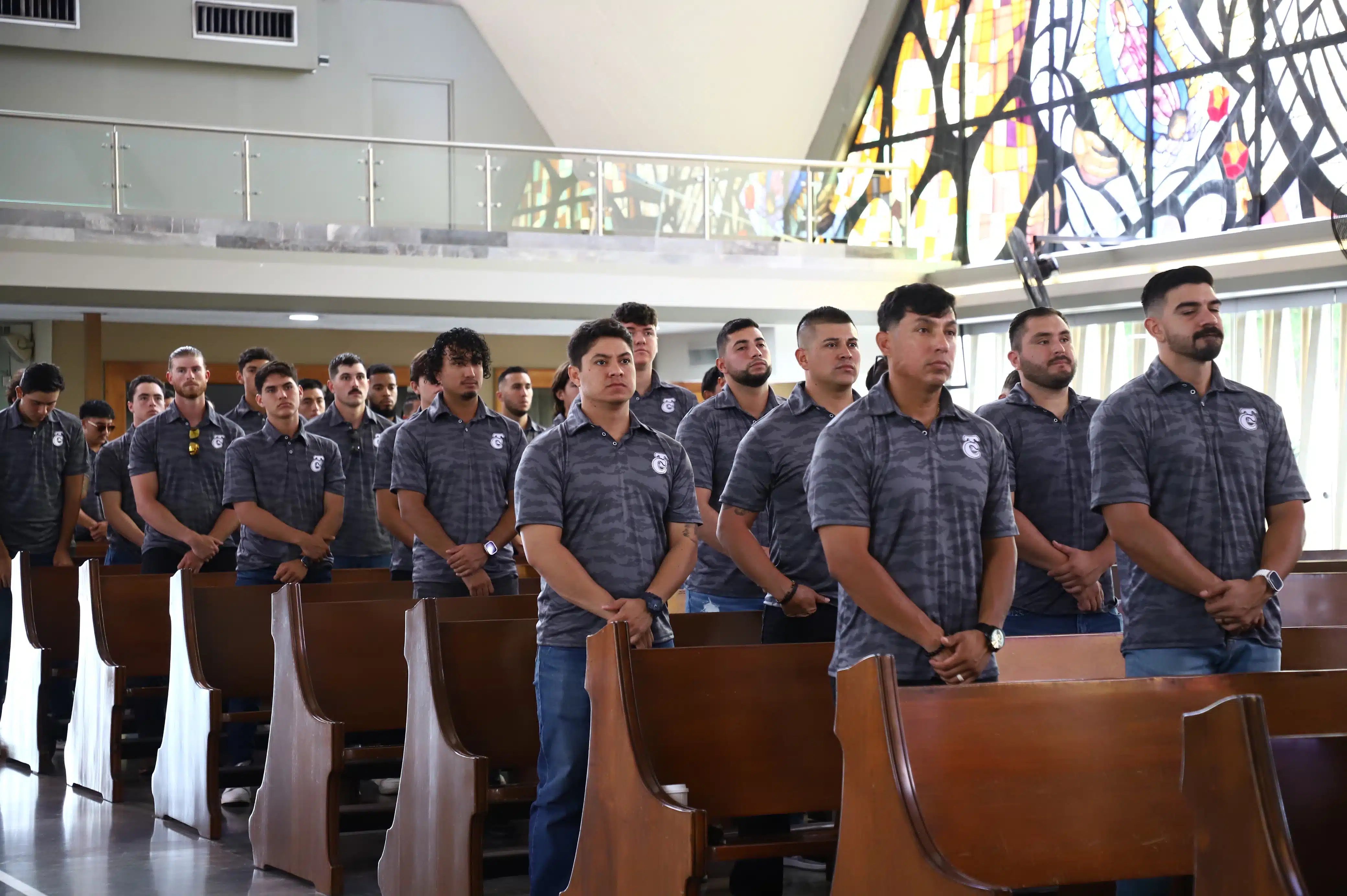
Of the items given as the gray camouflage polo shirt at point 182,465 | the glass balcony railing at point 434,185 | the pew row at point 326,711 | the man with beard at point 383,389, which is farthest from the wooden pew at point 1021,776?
the glass balcony railing at point 434,185

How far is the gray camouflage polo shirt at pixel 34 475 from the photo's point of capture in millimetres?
6586

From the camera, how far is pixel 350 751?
421 centimetres

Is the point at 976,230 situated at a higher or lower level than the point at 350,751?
higher

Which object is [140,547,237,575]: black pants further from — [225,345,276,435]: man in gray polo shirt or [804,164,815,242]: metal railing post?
[804,164,815,242]: metal railing post

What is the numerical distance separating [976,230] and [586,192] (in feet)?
12.8

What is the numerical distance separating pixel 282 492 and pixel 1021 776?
3839 millimetres

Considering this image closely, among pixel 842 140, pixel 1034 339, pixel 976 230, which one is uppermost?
pixel 842 140

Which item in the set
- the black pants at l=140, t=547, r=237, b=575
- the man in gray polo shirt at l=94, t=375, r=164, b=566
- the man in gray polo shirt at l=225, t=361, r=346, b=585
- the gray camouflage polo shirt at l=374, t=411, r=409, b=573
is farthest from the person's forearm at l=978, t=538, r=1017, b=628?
the man in gray polo shirt at l=94, t=375, r=164, b=566

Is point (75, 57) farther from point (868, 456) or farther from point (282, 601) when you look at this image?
point (868, 456)

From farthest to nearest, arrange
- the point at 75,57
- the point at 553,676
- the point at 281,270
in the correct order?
1. the point at 75,57
2. the point at 281,270
3. the point at 553,676

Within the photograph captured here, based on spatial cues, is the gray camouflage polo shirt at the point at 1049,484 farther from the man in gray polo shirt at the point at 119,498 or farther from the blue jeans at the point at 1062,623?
the man in gray polo shirt at the point at 119,498

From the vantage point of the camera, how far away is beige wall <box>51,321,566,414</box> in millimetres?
14445

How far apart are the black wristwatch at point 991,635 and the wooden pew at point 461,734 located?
1.12m

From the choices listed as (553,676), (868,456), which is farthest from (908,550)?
(553,676)
